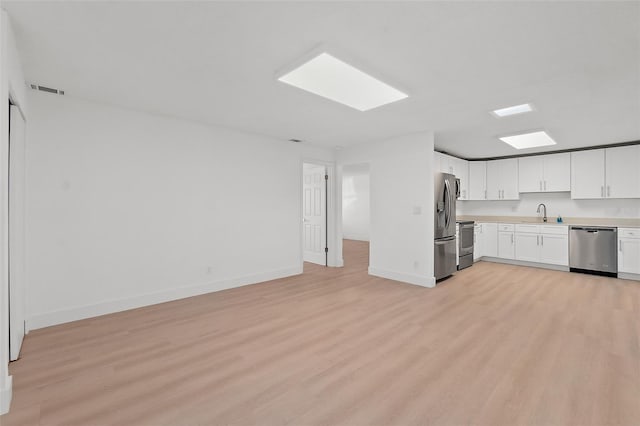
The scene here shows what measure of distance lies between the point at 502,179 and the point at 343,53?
6.11 meters

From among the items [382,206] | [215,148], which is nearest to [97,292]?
[215,148]

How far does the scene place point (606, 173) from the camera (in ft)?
17.9

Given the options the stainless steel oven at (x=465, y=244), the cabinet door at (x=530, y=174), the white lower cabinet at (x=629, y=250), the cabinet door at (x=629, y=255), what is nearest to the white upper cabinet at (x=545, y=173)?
the cabinet door at (x=530, y=174)

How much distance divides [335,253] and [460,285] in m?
2.50

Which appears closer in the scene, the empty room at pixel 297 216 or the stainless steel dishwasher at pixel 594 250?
the empty room at pixel 297 216

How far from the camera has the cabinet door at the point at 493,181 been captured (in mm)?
6805

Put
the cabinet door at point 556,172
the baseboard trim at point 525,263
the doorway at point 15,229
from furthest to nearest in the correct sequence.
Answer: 1. the cabinet door at point 556,172
2. the baseboard trim at point 525,263
3. the doorway at point 15,229

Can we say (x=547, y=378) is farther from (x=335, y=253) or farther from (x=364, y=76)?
(x=335, y=253)

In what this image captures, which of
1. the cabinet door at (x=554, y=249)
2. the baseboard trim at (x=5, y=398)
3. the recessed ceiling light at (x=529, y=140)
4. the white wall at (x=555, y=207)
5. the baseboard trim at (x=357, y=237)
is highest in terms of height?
the recessed ceiling light at (x=529, y=140)

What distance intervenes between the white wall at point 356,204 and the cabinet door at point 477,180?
13.9 ft

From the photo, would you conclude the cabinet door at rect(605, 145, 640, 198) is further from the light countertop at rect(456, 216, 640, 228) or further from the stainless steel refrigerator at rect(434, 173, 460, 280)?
the stainless steel refrigerator at rect(434, 173, 460, 280)

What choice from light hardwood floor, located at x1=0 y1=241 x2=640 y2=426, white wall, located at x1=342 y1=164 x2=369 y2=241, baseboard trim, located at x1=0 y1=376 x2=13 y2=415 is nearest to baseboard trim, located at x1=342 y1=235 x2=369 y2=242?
white wall, located at x1=342 y1=164 x2=369 y2=241

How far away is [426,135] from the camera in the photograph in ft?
15.1

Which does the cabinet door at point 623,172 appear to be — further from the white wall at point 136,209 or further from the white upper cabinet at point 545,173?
the white wall at point 136,209
